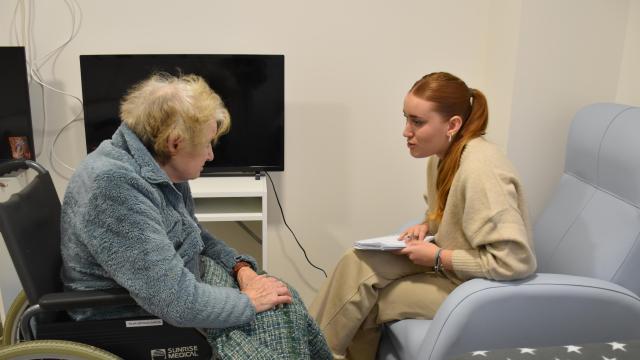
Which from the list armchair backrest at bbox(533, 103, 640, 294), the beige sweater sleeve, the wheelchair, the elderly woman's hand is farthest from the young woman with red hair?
the wheelchair

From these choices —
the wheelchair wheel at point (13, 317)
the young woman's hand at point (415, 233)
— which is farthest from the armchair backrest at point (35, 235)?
the young woman's hand at point (415, 233)

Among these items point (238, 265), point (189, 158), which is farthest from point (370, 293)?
point (189, 158)

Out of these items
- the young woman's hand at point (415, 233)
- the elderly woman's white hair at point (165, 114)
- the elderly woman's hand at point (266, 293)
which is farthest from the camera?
the young woman's hand at point (415, 233)

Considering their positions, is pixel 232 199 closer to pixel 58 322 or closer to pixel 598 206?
pixel 58 322

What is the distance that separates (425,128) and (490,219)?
359 millimetres

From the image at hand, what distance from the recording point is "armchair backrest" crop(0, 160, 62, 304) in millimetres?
1245

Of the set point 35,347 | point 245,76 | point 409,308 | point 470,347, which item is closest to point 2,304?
point 35,347

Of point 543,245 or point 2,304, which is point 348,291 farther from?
point 2,304

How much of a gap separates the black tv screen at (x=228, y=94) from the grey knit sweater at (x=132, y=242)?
935 millimetres

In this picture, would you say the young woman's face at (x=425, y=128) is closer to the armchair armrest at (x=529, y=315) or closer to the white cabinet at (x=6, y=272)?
the armchair armrest at (x=529, y=315)

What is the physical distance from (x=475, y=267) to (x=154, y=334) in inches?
34.3

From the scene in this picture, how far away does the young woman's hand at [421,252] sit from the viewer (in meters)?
1.71

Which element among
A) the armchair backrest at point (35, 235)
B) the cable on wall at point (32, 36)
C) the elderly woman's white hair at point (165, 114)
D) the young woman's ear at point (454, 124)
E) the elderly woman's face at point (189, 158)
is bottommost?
the armchair backrest at point (35, 235)

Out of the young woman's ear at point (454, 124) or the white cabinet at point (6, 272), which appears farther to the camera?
the white cabinet at point (6, 272)
